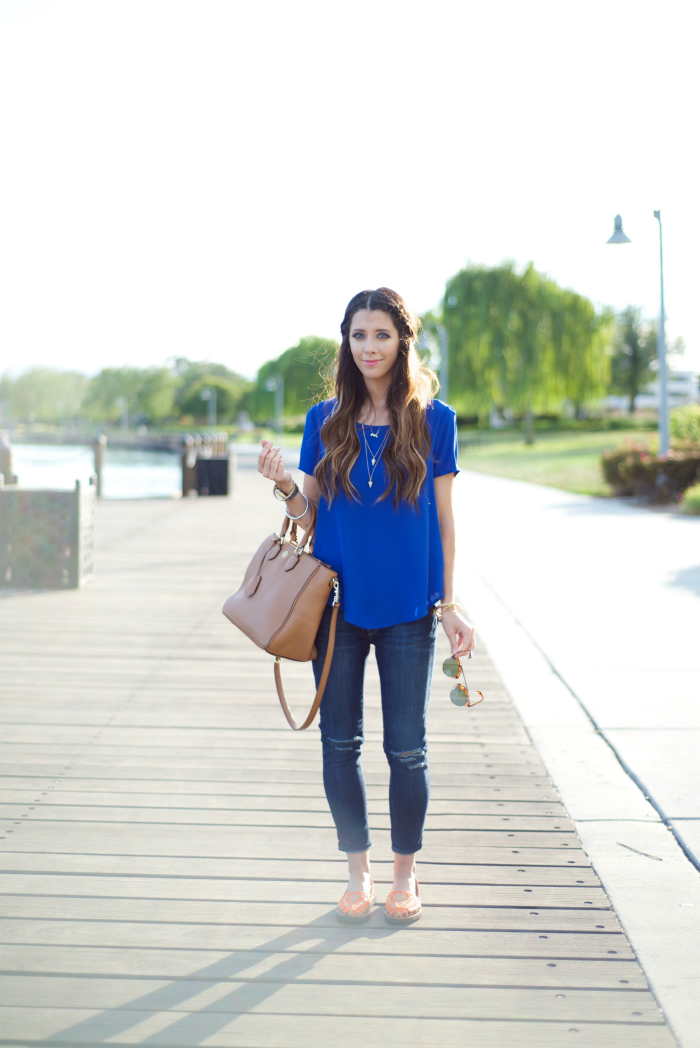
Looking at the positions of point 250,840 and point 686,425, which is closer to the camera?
point 250,840

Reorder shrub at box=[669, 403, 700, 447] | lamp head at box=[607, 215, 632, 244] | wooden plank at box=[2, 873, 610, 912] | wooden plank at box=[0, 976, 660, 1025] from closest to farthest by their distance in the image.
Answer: wooden plank at box=[0, 976, 660, 1025] → wooden plank at box=[2, 873, 610, 912] → lamp head at box=[607, 215, 632, 244] → shrub at box=[669, 403, 700, 447]

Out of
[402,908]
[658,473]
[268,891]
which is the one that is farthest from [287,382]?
[402,908]

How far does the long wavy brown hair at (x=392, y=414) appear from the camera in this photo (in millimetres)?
2537

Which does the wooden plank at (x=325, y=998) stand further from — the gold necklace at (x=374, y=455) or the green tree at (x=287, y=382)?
the green tree at (x=287, y=382)

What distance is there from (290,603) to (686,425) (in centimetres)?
2172

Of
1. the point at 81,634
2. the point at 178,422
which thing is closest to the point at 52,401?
the point at 178,422

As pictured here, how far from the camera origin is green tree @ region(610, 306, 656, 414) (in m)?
82.5

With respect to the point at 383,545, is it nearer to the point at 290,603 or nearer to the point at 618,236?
the point at 290,603

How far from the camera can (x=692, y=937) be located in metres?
Result: 2.61

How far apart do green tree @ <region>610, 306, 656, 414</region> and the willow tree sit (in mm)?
42259

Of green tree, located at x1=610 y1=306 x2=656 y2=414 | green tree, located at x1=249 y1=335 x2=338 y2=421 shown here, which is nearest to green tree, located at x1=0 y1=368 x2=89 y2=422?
green tree, located at x1=249 y1=335 x2=338 y2=421

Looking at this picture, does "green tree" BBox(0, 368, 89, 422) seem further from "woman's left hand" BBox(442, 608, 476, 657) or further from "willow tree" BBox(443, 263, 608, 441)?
"woman's left hand" BBox(442, 608, 476, 657)

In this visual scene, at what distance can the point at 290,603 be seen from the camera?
2.57 metres

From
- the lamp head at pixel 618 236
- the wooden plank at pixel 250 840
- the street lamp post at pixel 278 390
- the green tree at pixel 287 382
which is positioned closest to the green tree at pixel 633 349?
the green tree at pixel 287 382
